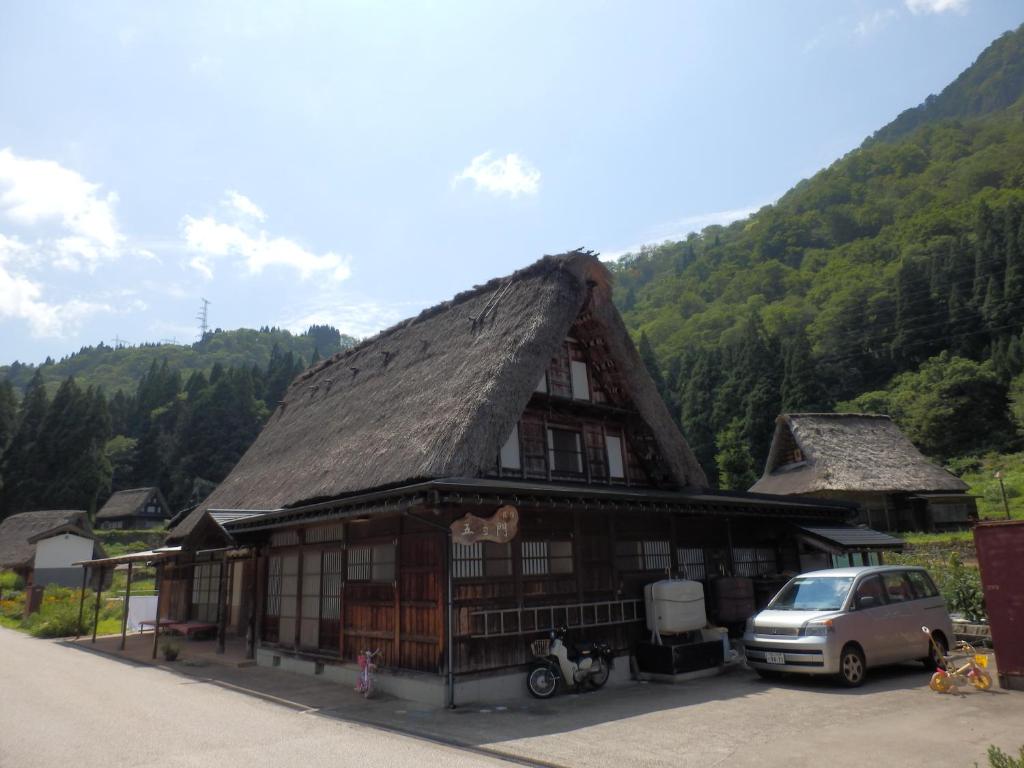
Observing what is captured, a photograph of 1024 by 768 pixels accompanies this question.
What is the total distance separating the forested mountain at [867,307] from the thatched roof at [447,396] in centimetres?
3523

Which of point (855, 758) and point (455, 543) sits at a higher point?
point (455, 543)

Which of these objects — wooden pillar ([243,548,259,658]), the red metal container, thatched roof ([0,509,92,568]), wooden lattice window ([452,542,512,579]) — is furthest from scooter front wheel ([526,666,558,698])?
thatched roof ([0,509,92,568])

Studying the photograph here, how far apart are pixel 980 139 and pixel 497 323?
91.2 m

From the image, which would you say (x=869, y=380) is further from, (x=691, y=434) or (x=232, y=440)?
(x=232, y=440)

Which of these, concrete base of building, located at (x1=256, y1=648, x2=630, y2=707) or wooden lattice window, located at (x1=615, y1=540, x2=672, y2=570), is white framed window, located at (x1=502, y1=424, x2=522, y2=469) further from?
concrete base of building, located at (x1=256, y1=648, x2=630, y2=707)

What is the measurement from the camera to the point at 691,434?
5494 cm

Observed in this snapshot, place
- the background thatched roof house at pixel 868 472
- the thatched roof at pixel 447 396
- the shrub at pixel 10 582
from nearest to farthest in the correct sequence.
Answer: the thatched roof at pixel 447 396, the background thatched roof house at pixel 868 472, the shrub at pixel 10 582

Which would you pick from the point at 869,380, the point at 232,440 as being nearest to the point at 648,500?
the point at 869,380

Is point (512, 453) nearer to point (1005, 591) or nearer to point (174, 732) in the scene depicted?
point (174, 732)

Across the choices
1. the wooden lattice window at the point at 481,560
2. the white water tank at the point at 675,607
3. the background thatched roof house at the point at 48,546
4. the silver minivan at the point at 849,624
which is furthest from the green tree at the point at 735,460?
the background thatched roof house at the point at 48,546

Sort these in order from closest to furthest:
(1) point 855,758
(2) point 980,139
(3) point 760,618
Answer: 1. (1) point 855,758
2. (3) point 760,618
3. (2) point 980,139

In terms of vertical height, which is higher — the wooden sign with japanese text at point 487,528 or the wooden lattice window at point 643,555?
the wooden sign with japanese text at point 487,528

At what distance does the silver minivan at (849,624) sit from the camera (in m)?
9.66

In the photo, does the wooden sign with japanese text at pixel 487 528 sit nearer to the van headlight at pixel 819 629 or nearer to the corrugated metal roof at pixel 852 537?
the van headlight at pixel 819 629
